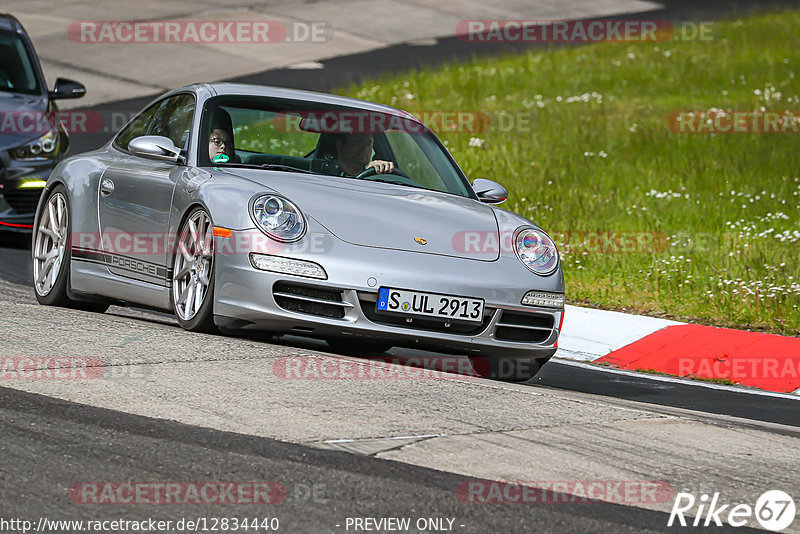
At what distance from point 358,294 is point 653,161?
9450 millimetres

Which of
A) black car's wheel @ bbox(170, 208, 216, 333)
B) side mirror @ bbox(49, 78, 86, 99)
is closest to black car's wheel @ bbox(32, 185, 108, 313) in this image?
black car's wheel @ bbox(170, 208, 216, 333)

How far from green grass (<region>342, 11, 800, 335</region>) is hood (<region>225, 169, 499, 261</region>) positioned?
3215mm

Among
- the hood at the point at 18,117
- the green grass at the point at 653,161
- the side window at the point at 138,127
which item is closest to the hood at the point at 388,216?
the side window at the point at 138,127

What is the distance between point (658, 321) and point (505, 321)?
3.07 metres

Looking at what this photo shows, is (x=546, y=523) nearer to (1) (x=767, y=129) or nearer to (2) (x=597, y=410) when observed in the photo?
(2) (x=597, y=410)

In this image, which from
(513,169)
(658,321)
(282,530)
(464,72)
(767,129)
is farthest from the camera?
(464,72)

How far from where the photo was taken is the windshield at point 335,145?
7.61 metres

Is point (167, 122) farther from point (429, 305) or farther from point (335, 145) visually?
point (429, 305)

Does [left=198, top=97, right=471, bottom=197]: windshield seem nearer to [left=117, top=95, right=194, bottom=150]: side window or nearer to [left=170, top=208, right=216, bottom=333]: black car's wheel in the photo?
[left=117, top=95, right=194, bottom=150]: side window

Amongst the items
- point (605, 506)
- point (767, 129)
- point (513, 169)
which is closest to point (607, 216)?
point (513, 169)

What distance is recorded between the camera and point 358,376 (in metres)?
6.05

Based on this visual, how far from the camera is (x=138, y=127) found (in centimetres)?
845

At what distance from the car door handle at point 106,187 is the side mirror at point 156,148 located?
463 millimetres

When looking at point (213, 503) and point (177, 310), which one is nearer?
point (213, 503)
